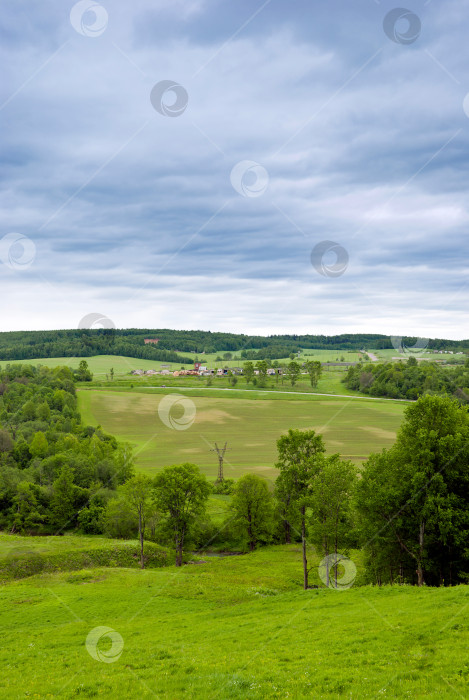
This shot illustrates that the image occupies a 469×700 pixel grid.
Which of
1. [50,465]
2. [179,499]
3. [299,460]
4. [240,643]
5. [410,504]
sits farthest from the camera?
[50,465]

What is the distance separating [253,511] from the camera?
65.6 m

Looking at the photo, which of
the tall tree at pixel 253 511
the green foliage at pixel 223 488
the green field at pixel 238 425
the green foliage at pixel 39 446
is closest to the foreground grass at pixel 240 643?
the tall tree at pixel 253 511

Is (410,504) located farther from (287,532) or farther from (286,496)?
(287,532)

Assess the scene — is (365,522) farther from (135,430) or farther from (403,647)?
(135,430)

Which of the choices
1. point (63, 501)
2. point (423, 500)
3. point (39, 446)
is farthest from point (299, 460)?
point (39, 446)

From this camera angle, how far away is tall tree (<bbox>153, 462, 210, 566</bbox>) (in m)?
60.4

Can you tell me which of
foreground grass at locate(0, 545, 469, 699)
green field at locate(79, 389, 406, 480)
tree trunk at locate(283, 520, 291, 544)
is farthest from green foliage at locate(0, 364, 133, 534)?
foreground grass at locate(0, 545, 469, 699)

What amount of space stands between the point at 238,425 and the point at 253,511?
65542 millimetres

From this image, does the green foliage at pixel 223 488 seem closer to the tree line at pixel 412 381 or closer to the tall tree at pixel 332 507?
the tall tree at pixel 332 507

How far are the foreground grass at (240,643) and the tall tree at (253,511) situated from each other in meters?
28.2

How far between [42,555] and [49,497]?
30953mm

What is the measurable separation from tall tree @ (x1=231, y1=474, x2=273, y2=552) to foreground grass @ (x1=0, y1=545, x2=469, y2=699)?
28.2m

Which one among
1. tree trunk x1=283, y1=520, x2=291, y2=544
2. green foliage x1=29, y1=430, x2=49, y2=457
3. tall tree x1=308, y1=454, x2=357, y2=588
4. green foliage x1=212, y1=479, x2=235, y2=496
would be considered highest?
tall tree x1=308, y1=454, x2=357, y2=588

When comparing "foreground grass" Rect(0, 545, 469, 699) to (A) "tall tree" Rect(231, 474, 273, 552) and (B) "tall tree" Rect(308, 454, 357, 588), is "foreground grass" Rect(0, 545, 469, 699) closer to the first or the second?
(B) "tall tree" Rect(308, 454, 357, 588)
